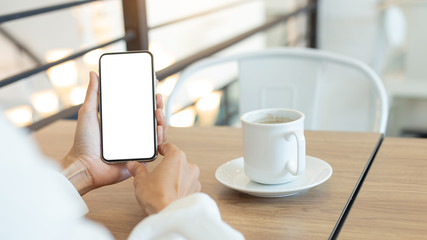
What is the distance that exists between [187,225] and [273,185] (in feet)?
0.64

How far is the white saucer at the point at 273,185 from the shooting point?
1.94 feet

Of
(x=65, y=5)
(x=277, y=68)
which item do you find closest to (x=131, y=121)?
(x=277, y=68)

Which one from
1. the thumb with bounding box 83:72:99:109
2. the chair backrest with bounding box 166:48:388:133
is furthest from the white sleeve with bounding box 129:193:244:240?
the chair backrest with bounding box 166:48:388:133

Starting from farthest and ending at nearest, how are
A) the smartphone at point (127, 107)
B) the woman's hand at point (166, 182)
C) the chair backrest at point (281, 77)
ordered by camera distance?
the chair backrest at point (281, 77)
the smartphone at point (127, 107)
the woman's hand at point (166, 182)

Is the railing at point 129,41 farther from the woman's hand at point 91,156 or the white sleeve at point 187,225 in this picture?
the white sleeve at point 187,225

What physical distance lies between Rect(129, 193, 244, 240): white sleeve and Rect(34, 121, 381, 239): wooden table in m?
0.09

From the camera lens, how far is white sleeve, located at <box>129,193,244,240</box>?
436 mm

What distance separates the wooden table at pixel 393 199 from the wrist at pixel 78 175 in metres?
0.31

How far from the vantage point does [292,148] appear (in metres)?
0.60

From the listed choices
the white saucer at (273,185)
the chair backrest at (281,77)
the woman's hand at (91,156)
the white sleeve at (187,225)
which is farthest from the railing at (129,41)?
the white sleeve at (187,225)

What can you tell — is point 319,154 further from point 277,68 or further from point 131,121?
point 277,68

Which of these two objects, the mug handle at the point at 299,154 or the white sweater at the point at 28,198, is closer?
the white sweater at the point at 28,198

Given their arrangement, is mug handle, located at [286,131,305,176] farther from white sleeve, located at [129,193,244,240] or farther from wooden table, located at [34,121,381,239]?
white sleeve, located at [129,193,244,240]

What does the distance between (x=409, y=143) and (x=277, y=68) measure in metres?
0.46
